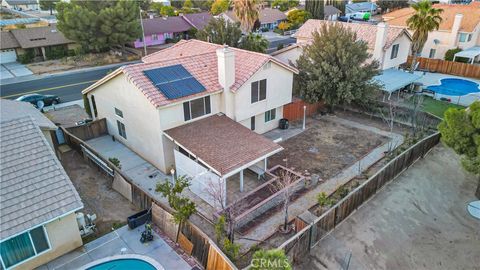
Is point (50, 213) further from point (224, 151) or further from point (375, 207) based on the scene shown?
point (375, 207)

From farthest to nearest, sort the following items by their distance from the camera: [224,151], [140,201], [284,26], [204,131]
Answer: [284,26] → [204,131] → [224,151] → [140,201]

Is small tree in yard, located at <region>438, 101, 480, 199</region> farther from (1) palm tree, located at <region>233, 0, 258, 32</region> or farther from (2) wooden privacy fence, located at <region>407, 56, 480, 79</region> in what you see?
(1) palm tree, located at <region>233, 0, 258, 32</region>

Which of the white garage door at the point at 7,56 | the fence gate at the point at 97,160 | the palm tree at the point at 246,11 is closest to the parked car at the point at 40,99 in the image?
the fence gate at the point at 97,160

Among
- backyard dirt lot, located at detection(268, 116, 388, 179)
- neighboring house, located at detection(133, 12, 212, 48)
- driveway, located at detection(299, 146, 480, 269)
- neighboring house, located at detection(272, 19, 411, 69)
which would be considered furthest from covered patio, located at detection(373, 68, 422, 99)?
Answer: neighboring house, located at detection(133, 12, 212, 48)

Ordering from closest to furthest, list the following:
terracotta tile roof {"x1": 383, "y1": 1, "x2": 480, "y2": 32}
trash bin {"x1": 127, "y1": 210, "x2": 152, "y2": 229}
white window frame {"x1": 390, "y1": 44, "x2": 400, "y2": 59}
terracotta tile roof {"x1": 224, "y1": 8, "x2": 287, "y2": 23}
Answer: trash bin {"x1": 127, "y1": 210, "x2": 152, "y2": 229}
white window frame {"x1": 390, "y1": 44, "x2": 400, "y2": 59}
terracotta tile roof {"x1": 383, "y1": 1, "x2": 480, "y2": 32}
terracotta tile roof {"x1": 224, "y1": 8, "x2": 287, "y2": 23}

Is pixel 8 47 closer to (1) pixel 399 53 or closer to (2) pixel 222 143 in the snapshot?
(2) pixel 222 143

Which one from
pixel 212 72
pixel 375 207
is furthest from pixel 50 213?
pixel 375 207
